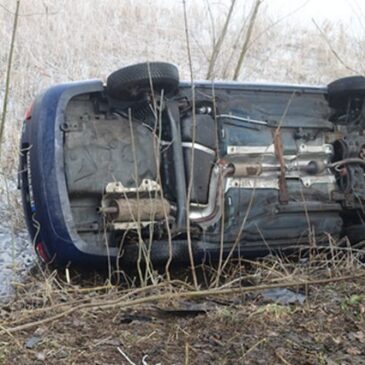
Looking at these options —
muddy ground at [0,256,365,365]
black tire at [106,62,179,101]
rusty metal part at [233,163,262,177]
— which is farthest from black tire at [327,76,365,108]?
muddy ground at [0,256,365,365]

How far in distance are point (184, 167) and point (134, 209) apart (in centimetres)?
42

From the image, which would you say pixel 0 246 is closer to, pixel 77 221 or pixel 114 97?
pixel 77 221

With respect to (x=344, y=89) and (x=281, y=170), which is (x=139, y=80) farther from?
(x=344, y=89)

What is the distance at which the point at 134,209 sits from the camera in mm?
4188

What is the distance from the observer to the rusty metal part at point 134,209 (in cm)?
415

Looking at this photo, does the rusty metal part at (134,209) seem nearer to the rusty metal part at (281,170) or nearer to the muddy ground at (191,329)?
the muddy ground at (191,329)

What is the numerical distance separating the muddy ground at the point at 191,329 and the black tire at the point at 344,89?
1774 millimetres

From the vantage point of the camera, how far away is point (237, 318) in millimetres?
2934

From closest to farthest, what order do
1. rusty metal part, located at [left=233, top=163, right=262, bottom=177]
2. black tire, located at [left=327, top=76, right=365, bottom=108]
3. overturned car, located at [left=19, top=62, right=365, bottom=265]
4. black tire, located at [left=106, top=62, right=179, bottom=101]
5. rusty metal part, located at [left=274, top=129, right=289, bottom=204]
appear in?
overturned car, located at [left=19, top=62, right=365, bottom=265], black tire, located at [left=106, top=62, right=179, bottom=101], rusty metal part, located at [left=233, top=163, right=262, bottom=177], rusty metal part, located at [left=274, top=129, right=289, bottom=204], black tire, located at [left=327, top=76, right=365, bottom=108]

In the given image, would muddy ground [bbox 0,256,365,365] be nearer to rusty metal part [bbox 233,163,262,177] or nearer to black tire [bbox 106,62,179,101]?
rusty metal part [bbox 233,163,262,177]

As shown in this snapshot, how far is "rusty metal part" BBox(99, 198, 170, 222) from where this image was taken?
4.15 meters

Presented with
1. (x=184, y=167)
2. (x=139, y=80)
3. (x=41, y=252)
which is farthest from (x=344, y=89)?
(x=41, y=252)

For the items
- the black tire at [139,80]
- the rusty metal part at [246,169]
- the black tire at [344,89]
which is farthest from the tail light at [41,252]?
the black tire at [344,89]

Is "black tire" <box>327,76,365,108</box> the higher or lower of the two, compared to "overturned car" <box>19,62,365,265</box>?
higher
